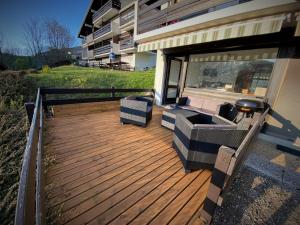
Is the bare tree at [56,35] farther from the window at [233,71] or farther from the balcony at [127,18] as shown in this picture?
the window at [233,71]

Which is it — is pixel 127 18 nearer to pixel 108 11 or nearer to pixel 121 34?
pixel 121 34

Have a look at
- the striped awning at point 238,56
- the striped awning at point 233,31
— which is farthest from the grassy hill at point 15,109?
the striped awning at point 233,31

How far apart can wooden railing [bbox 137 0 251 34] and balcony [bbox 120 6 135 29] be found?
31.2ft

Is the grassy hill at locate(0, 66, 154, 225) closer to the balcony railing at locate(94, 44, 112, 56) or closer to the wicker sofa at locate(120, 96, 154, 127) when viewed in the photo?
the wicker sofa at locate(120, 96, 154, 127)

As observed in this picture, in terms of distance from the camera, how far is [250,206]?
164 centimetres

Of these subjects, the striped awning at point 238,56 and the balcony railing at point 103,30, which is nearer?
the striped awning at point 238,56

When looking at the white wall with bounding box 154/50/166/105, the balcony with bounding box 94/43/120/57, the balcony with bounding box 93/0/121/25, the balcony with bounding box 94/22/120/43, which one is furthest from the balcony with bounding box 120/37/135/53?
the white wall with bounding box 154/50/166/105

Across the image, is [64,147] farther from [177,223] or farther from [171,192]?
[177,223]

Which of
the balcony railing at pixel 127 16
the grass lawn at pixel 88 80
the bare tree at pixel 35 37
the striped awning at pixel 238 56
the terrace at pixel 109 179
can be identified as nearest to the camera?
the terrace at pixel 109 179

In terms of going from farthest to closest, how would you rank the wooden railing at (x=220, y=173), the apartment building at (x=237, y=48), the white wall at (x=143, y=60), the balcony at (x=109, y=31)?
the balcony at (x=109, y=31) → the white wall at (x=143, y=60) → the apartment building at (x=237, y=48) → the wooden railing at (x=220, y=173)

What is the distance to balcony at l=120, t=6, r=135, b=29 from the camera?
519 inches

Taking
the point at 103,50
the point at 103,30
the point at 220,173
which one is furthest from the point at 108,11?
the point at 220,173

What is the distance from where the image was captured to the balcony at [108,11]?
574 inches

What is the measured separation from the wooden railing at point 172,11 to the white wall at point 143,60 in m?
9.09
